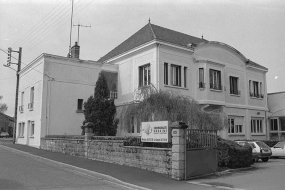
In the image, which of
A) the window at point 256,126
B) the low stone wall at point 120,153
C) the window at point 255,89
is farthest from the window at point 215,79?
the low stone wall at point 120,153

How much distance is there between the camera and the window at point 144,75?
22391 mm

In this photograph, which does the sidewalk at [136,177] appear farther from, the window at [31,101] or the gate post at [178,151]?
the window at [31,101]

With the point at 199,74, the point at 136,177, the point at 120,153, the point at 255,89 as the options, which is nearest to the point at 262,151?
the point at 199,74

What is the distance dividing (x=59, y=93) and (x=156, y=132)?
13.4 metres

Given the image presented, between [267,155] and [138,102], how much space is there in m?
8.98

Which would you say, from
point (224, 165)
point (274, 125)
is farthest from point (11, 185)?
point (274, 125)

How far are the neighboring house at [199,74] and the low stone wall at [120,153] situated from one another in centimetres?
387

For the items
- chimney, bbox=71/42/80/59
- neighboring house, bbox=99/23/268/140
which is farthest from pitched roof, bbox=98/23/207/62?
chimney, bbox=71/42/80/59

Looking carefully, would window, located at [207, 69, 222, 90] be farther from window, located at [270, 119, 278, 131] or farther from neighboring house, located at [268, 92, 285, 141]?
window, located at [270, 119, 278, 131]

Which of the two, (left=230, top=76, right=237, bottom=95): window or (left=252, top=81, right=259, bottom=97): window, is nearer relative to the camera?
(left=230, top=76, right=237, bottom=95): window

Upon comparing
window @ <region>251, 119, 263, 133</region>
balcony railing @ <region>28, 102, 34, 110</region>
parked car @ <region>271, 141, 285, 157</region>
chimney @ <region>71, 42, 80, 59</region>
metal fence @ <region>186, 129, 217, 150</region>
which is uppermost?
chimney @ <region>71, 42, 80, 59</region>

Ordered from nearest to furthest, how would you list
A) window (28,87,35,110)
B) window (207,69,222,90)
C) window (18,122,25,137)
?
window (207,69,222,90) < window (28,87,35,110) < window (18,122,25,137)

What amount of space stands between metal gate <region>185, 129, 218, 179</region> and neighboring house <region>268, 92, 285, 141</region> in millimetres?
19692

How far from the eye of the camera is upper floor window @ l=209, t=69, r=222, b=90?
78.6ft
